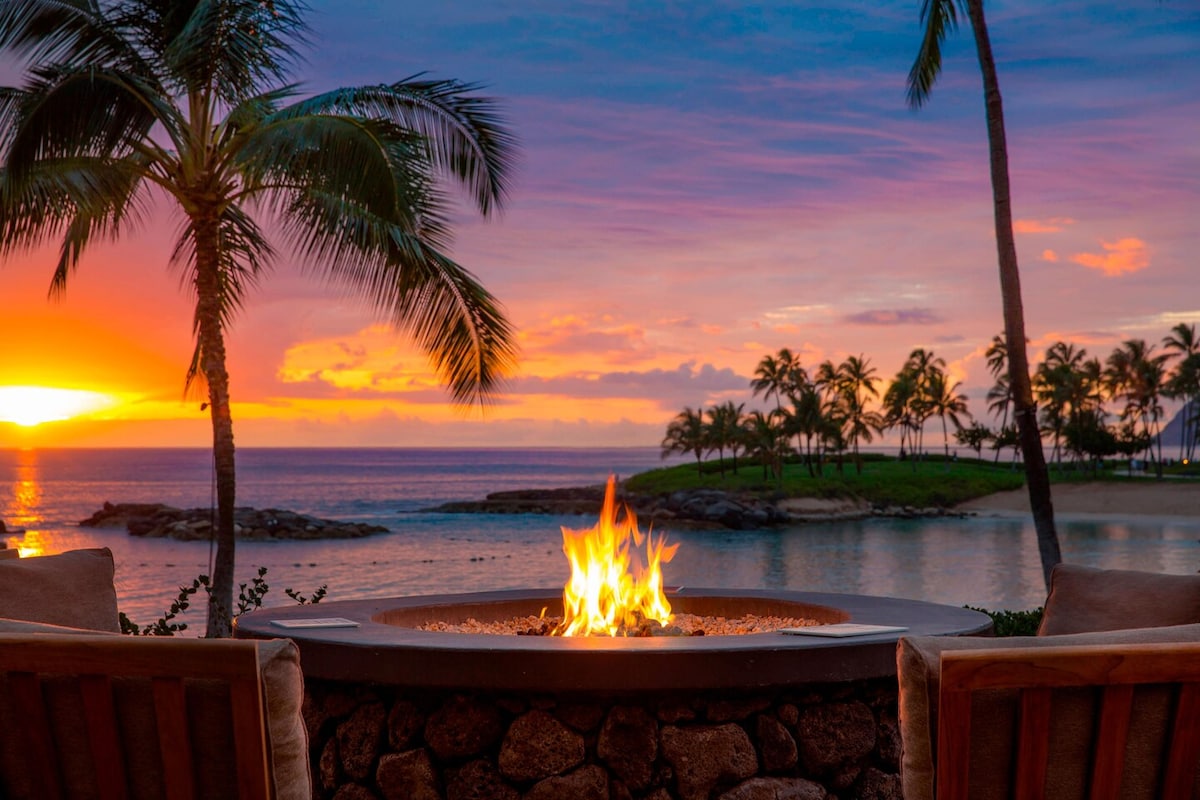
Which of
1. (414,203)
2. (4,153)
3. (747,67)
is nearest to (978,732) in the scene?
(414,203)

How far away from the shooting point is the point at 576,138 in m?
13.9

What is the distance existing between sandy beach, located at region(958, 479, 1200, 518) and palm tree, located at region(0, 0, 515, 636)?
47.8 metres

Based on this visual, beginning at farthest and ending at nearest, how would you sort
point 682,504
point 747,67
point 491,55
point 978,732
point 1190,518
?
point 682,504
point 1190,518
point 747,67
point 491,55
point 978,732

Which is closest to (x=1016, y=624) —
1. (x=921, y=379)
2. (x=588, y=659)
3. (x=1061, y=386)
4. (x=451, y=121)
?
(x=451, y=121)

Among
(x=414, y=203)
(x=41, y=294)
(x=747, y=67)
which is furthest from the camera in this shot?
(x=41, y=294)

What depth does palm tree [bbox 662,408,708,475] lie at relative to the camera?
75.6 metres

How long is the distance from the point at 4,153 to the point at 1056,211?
1144 cm

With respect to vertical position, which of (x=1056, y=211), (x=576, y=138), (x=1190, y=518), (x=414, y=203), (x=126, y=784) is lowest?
(x=1190, y=518)

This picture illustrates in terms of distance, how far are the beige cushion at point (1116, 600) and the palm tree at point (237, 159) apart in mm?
4878

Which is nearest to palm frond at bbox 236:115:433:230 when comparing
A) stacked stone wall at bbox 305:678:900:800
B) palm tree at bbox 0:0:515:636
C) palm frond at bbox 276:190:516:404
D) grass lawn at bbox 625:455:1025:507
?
palm tree at bbox 0:0:515:636

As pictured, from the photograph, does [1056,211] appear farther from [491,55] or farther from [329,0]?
[329,0]

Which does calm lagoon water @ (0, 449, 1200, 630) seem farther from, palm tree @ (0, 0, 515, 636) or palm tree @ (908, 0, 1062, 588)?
palm tree @ (908, 0, 1062, 588)

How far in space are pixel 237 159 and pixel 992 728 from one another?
740cm

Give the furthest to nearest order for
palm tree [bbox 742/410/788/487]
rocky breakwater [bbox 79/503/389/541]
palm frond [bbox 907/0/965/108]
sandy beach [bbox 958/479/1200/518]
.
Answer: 1. palm tree [bbox 742/410/788/487]
2. sandy beach [bbox 958/479/1200/518]
3. rocky breakwater [bbox 79/503/389/541]
4. palm frond [bbox 907/0/965/108]
